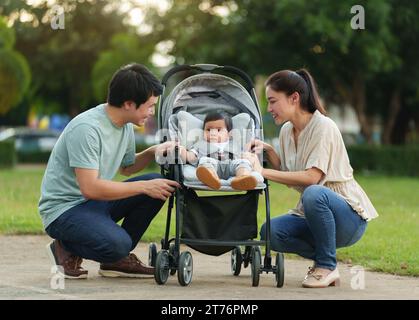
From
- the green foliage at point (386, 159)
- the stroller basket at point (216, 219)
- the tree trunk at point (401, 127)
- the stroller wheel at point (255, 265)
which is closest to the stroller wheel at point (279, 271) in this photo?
the stroller wheel at point (255, 265)

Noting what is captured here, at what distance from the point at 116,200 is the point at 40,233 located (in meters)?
3.76

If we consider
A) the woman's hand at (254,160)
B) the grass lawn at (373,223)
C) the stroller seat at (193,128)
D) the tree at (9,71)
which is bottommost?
the grass lawn at (373,223)

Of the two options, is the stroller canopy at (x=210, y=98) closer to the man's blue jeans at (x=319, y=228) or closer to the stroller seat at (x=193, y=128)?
the stroller seat at (x=193, y=128)

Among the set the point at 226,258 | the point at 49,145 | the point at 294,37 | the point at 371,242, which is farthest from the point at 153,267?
the point at 49,145

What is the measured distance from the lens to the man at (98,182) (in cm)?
756

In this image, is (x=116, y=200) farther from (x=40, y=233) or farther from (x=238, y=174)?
(x=40, y=233)

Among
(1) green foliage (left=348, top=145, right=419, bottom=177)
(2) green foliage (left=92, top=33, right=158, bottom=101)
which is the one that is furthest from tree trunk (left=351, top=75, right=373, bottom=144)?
(2) green foliage (left=92, top=33, right=158, bottom=101)

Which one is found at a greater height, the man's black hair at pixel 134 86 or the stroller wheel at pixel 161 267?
the man's black hair at pixel 134 86

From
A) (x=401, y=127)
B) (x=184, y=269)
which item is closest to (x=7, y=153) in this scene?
(x=401, y=127)

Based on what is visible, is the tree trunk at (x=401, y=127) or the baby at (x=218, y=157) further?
the tree trunk at (x=401, y=127)

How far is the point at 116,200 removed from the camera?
8125 millimetres

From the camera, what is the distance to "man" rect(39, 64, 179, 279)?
7562 mm

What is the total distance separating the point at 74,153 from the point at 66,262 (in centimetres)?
95

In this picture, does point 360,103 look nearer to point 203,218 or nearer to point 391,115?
point 391,115
